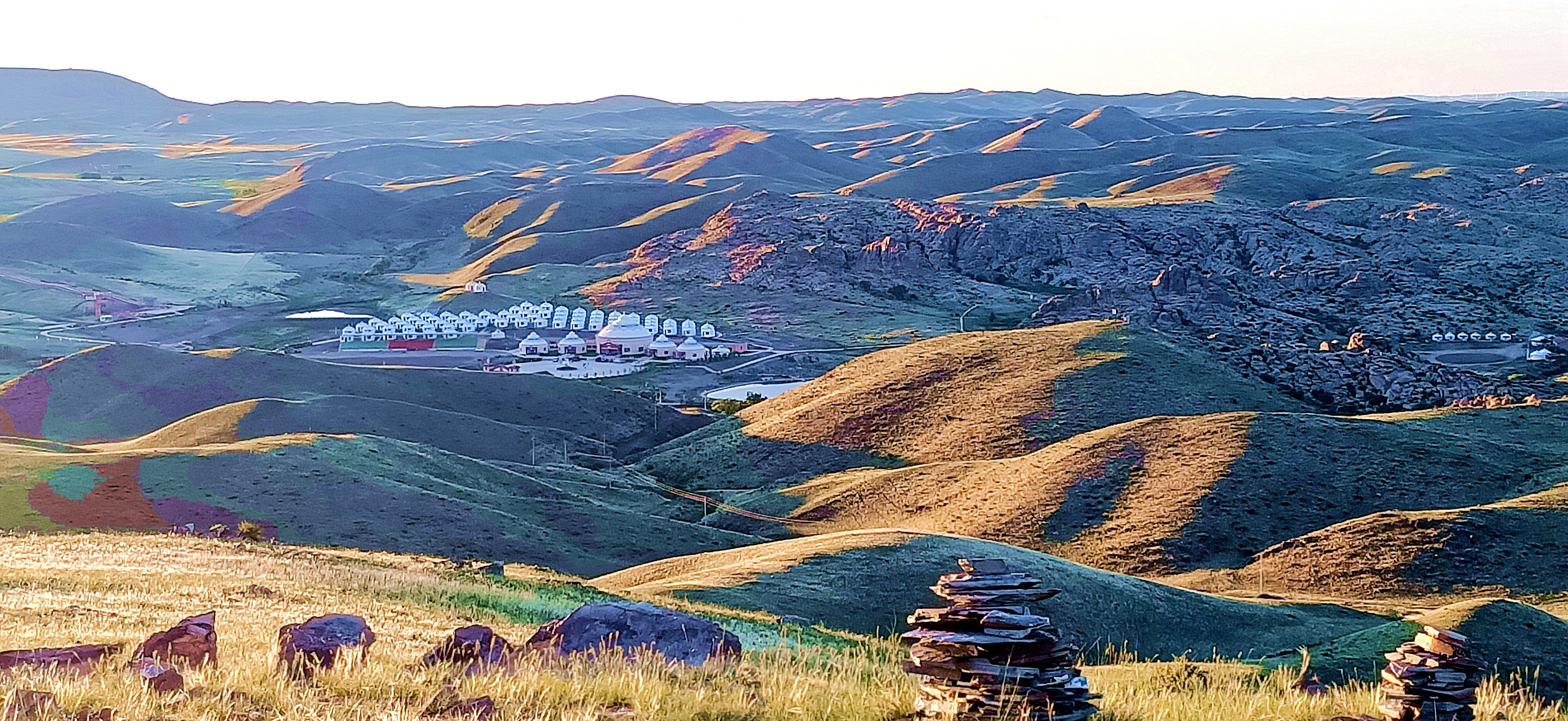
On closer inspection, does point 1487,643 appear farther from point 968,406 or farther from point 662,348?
point 662,348

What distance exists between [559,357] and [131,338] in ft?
105

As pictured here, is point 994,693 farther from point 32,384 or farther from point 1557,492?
point 32,384

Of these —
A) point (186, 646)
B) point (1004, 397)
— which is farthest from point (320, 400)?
point (186, 646)

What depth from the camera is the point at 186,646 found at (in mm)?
8773

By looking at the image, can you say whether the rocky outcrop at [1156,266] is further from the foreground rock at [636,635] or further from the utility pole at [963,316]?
the foreground rock at [636,635]

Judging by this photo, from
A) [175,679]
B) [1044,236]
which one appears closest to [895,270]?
[1044,236]

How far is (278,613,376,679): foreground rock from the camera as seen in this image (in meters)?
8.14

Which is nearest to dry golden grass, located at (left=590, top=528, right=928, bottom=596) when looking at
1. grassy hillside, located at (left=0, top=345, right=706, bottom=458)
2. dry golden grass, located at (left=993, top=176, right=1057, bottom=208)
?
grassy hillside, located at (left=0, top=345, right=706, bottom=458)

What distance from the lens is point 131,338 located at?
98.2m

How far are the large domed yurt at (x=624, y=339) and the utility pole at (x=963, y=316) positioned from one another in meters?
21.1

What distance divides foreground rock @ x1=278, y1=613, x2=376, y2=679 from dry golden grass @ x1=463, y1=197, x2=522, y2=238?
157400 millimetres

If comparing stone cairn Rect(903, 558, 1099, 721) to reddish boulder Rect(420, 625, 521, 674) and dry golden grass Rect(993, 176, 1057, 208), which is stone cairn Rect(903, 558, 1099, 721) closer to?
reddish boulder Rect(420, 625, 521, 674)

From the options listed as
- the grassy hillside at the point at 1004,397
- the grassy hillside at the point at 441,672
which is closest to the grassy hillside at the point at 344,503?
the grassy hillside at the point at 1004,397

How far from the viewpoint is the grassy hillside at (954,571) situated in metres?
22.8
